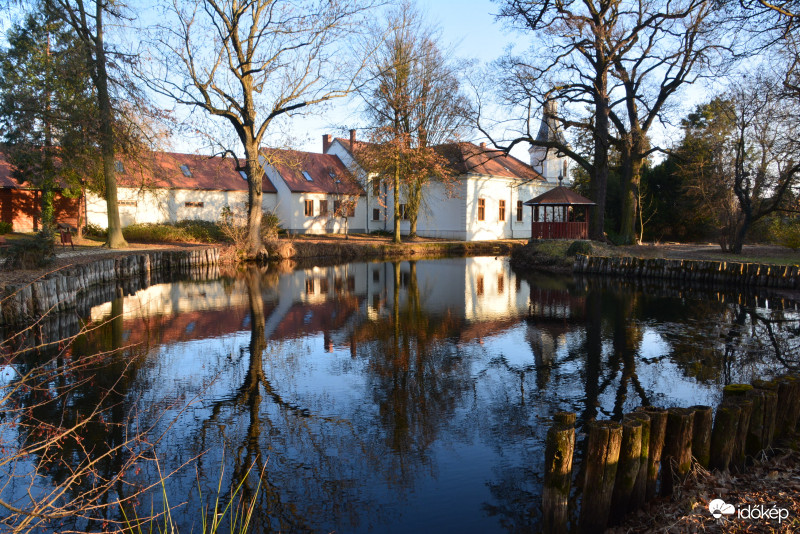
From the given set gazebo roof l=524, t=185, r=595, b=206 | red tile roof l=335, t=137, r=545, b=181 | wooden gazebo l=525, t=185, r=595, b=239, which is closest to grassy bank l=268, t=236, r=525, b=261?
wooden gazebo l=525, t=185, r=595, b=239

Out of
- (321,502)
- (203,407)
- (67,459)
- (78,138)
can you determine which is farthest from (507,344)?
(78,138)

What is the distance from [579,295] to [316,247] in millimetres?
16392

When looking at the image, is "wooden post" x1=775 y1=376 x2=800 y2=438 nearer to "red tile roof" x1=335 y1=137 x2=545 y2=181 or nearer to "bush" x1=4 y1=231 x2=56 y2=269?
"bush" x1=4 y1=231 x2=56 y2=269

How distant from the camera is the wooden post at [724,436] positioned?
15.7ft

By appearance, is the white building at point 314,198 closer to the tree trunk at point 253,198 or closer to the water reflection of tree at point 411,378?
the tree trunk at point 253,198

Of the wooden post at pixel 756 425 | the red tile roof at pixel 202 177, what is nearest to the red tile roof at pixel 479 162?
the red tile roof at pixel 202 177

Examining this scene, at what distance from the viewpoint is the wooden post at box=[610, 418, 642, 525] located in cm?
431

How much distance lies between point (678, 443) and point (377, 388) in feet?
13.5

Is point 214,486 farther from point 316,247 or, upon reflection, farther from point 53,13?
point 316,247

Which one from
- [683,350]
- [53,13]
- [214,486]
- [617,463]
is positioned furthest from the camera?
[53,13]

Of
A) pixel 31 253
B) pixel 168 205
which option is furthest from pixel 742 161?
pixel 168 205

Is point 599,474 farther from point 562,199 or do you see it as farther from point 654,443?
point 562,199

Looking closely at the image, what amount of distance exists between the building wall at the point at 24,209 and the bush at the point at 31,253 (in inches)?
728

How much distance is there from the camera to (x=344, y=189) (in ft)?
132
